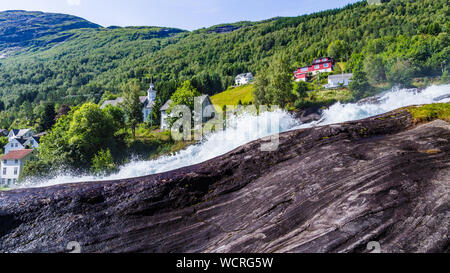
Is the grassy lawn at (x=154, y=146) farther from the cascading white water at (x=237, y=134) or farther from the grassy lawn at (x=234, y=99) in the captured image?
the grassy lawn at (x=234, y=99)

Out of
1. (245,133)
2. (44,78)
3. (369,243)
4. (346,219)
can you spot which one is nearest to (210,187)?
(346,219)

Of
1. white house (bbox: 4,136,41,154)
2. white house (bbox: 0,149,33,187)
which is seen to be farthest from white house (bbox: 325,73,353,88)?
white house (bbox: 4,136,41,154)

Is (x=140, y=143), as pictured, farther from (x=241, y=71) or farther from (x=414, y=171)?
(x=241, y=71)

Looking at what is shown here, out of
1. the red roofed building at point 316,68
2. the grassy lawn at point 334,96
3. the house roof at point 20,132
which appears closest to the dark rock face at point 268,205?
the grassy lawn at point 334,96

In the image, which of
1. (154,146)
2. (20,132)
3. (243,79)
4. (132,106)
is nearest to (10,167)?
(132,106)

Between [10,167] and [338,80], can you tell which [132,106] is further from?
[338,80]

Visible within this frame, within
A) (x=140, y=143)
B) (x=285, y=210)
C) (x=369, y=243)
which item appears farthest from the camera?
(x=140, y=143)
